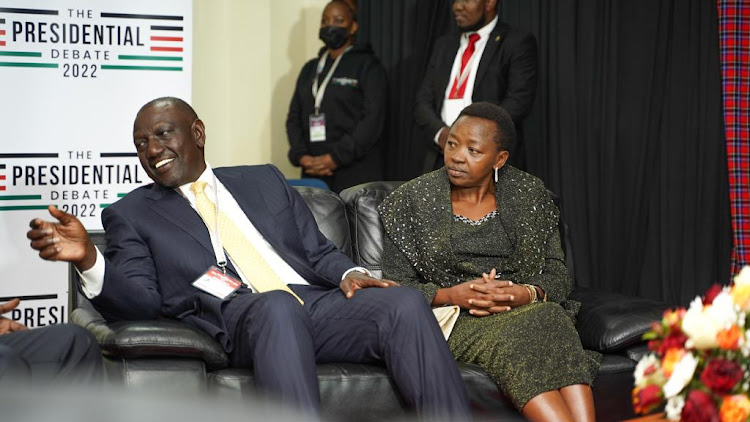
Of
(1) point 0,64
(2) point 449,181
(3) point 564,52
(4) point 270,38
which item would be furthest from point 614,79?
(1) point 0,64

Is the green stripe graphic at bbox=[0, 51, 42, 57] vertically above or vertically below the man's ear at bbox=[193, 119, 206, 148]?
above

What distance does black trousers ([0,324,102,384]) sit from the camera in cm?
229

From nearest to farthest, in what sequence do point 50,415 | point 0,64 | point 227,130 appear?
point 50,415 → point 0,64 → point 227,130

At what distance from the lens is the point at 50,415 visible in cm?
45

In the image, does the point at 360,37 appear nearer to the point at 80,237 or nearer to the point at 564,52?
the point at 564,52

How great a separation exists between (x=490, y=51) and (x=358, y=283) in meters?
2.03

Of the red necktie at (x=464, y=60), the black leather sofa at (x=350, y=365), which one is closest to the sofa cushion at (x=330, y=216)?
the black leather sofa at (x=350, y=365)

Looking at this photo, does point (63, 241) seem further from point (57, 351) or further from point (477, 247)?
point (477, 247)

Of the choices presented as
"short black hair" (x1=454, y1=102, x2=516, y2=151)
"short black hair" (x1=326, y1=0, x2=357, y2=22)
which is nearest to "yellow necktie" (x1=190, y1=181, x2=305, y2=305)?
"short black hair" (x1=454, y1=102, x2=516, y2=151)

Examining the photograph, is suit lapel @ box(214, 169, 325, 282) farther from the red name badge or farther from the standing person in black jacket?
the standing person in black jacket

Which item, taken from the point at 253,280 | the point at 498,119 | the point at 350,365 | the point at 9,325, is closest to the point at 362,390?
the point at 350,365

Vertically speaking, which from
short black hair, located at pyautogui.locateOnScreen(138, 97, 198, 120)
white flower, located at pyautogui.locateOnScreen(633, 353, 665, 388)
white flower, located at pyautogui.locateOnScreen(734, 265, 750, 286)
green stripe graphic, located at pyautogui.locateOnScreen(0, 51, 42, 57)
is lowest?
white flower, located at pyautogui.locateOnScreen(633, 353, 665, 388)

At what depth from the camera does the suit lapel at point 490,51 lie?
14.8 ft

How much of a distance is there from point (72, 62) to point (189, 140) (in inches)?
44.2
